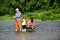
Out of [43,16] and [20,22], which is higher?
[20,22]

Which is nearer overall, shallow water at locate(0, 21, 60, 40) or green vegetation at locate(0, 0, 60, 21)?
→ shallow water at locate(0, 21, 60, 40)

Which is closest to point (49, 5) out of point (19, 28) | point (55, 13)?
point (55, 13)

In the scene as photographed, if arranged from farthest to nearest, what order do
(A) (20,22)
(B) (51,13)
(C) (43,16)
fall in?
(B) (51,13) → (C) (43,16) → (A) (20,22)

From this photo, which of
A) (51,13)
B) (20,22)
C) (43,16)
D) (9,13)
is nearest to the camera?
(20,22)

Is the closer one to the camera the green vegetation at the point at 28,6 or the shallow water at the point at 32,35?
the shallow water at the point at 32,35

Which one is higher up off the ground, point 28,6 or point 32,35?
point 32,35

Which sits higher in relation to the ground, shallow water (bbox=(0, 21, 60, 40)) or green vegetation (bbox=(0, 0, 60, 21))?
shallow water (bbox=(0, 21, 60, 40))

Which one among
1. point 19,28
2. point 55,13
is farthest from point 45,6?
point 19,28

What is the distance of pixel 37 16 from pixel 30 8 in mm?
6876

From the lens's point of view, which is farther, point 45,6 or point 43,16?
point 45,6

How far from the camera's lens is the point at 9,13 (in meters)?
45.9

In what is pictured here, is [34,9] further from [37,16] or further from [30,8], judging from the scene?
[37,16]

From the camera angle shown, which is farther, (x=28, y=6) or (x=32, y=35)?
(x=28, y=6)

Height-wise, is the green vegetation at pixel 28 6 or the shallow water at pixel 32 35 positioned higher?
the shallow water at pixel 32 35
